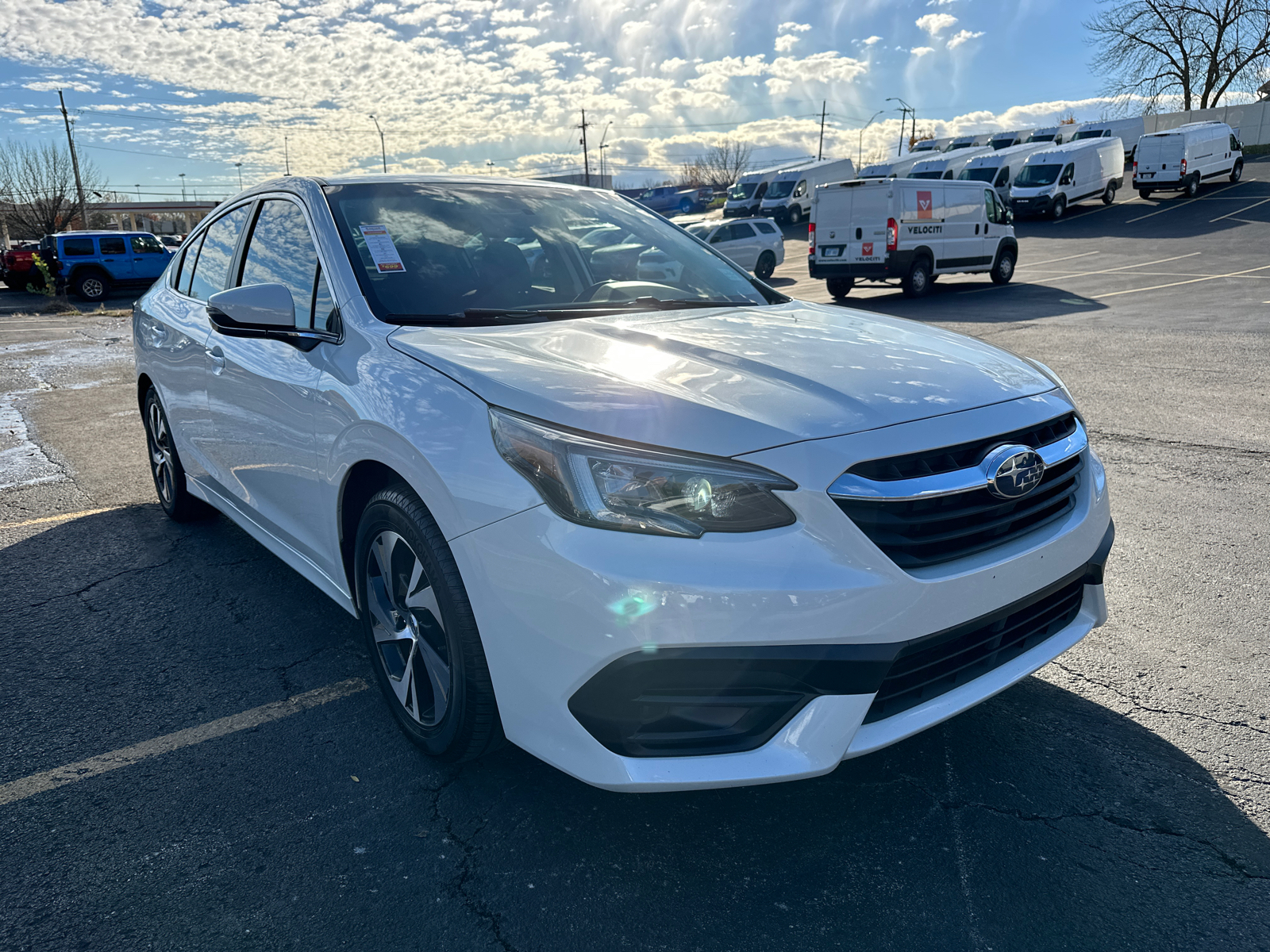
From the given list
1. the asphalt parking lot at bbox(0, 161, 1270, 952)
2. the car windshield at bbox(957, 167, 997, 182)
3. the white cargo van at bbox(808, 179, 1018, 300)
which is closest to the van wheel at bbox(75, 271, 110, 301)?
the white cargo van at bbox(808, 179, 1018, 300)

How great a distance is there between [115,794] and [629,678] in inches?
63.7

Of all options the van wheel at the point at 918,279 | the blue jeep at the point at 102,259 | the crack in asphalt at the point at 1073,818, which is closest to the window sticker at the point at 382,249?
the crack in asphalt at the point at 1073,818

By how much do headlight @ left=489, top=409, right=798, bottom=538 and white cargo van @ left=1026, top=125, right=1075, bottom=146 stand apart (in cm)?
5032

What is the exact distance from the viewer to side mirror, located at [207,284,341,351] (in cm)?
284

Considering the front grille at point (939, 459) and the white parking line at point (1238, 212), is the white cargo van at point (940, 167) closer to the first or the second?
the white parking line at point (1238, 212)

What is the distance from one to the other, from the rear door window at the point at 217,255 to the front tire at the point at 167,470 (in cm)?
75

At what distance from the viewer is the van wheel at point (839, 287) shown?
17969mm

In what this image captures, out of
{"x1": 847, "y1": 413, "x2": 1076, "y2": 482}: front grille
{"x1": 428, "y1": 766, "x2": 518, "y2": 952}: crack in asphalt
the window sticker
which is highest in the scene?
the window sticker

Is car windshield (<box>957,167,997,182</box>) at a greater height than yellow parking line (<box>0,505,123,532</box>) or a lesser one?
greater

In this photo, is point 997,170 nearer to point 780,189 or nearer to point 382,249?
point 780,189

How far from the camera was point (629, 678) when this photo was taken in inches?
76.2

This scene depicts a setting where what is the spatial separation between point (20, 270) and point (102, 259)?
12.1ft

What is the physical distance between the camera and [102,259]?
25312 mm

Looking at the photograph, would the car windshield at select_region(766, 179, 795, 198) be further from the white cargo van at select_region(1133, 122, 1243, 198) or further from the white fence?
the white fence
